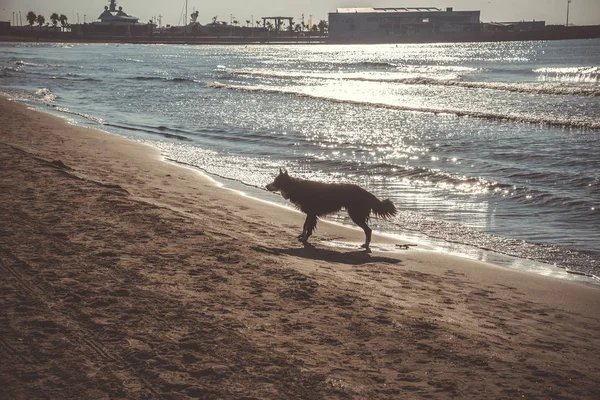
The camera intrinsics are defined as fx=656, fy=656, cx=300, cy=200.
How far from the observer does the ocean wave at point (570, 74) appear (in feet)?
146

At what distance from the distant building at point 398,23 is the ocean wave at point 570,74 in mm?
118488

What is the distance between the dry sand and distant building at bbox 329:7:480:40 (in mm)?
166051

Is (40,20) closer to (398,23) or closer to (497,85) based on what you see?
(398,23)

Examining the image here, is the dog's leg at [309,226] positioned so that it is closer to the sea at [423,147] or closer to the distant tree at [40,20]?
the sea at [423,147]

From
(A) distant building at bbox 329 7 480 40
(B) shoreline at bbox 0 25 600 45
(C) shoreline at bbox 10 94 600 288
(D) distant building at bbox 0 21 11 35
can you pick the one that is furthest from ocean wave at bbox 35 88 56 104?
(D) distant building at bbox 0 21 11 35

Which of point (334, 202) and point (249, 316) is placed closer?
point (249, 316)

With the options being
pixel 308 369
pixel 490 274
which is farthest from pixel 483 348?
pixel 490 274

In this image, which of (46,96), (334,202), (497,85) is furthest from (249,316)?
(497,85)

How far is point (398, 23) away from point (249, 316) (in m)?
172

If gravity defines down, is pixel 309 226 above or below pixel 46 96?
below

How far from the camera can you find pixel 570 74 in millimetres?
48688

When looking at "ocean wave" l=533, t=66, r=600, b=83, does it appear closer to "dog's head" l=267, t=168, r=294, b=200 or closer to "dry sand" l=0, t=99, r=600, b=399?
"dog's head" l=267, t=168, r=294, b=200

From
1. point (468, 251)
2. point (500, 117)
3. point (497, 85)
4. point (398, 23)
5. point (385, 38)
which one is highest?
point (398, 23)

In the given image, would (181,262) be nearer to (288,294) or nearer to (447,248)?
(288,294)
